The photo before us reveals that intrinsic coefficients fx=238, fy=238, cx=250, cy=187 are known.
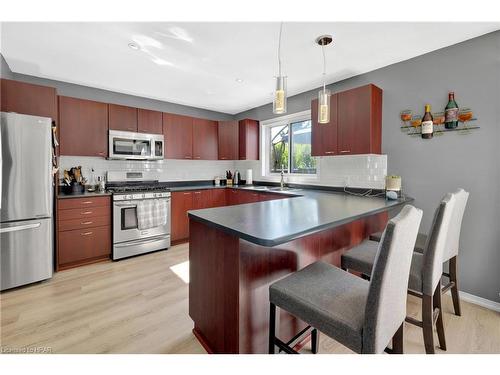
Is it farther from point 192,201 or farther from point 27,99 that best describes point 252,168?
point 27,99

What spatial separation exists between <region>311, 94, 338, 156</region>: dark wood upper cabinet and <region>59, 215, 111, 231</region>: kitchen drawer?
2.95m

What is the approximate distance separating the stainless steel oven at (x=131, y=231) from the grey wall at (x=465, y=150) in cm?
330

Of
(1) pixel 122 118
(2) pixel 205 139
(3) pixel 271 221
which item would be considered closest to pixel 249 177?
(2) pixel 205 139

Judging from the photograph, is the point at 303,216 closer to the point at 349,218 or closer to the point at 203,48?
the point at 349,218

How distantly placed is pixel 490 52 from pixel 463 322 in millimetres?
2325

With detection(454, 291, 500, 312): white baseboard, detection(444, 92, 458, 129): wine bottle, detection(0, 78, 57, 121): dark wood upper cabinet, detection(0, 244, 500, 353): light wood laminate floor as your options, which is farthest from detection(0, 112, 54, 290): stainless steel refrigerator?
detection(454, 291, 500, 312): white baseboard

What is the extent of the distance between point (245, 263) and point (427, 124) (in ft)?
7.74

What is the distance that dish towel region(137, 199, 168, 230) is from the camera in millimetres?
3371

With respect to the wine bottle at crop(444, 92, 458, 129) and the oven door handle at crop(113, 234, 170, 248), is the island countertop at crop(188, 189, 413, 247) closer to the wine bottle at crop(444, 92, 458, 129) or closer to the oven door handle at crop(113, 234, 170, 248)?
the wine bottle at crop(444, 92, 458, 129)

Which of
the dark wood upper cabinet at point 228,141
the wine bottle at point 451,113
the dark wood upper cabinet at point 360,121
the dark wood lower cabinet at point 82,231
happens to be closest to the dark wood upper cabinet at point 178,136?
the dark wood upper cabinet at point 228,141

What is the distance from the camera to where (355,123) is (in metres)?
2.78

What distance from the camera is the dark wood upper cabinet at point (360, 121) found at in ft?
8.80

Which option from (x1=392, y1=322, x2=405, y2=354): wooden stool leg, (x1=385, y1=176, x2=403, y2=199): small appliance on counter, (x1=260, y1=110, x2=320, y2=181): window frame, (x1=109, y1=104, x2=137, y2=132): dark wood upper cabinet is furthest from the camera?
(x1=260, y1=110, x2=320, y2=181): window frame

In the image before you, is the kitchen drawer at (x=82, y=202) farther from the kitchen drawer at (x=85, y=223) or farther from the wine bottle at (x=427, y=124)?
the wine bottle at (x=427, y=124)
